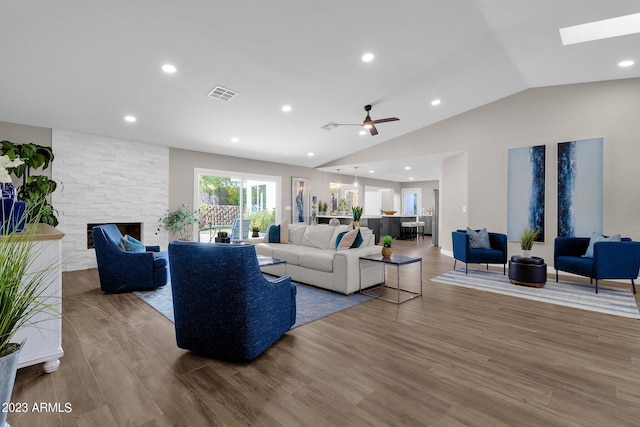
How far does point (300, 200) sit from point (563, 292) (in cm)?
684

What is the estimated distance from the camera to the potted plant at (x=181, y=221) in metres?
6.62

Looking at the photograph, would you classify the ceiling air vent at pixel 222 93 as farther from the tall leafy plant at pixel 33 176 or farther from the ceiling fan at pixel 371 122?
the tall leafy plant at pixel 33 176

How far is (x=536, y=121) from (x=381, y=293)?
15.1ft

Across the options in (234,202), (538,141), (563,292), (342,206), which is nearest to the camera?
(563,292)

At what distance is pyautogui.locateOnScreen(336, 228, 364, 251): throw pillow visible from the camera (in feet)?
14.0

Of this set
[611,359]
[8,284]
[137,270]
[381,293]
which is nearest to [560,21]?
[611,359]

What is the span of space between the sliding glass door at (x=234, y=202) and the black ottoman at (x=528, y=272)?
16.3 feet

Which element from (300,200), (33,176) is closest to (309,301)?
(33,176)

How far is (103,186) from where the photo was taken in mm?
5840

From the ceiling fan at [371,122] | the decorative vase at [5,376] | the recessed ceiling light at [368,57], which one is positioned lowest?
the decorative vase at [5,376]

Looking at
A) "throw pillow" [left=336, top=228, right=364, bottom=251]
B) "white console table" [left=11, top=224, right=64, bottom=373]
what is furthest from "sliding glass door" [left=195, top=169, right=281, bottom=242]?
"white console table" [left=11, top=224, right=64, bottom=373]

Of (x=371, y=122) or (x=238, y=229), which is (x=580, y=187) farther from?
(x=238, y=229)

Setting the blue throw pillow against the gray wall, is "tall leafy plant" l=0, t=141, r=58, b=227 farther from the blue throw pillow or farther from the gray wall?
the gray wall

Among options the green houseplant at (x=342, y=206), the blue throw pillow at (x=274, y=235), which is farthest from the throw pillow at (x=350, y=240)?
the green houseplant at (x=342, y=206)
